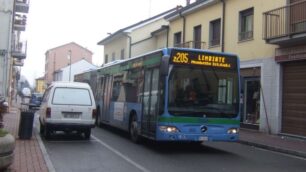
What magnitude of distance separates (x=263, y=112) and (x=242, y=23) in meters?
5.07

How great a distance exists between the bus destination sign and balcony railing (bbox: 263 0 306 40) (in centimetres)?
575

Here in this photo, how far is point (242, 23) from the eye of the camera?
23891 mm

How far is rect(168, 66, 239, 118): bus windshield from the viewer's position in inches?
507

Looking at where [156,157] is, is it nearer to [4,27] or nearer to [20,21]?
[4,27]

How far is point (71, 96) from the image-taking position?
15898 millimetres

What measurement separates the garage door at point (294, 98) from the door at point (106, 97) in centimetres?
729

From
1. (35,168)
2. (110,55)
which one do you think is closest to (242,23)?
(35,168)

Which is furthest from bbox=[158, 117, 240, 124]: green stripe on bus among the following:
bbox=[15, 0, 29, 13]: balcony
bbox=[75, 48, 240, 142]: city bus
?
bbox=[15, 0, 29, 13]: balcony

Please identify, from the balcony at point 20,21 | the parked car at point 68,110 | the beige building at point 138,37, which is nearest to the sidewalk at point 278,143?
the parked car at point 68,110

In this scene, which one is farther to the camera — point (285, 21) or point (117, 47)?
point (117, 47)

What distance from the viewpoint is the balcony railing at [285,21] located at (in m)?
18.9

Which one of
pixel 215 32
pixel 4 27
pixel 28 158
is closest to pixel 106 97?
pixel 4 27

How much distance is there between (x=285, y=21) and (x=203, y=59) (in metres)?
7.64

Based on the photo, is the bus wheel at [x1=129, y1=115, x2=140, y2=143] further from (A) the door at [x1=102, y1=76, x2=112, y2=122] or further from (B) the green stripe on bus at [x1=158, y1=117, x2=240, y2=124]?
(A) the door at [x1=102, y1=76, x2=112, y2=122]
